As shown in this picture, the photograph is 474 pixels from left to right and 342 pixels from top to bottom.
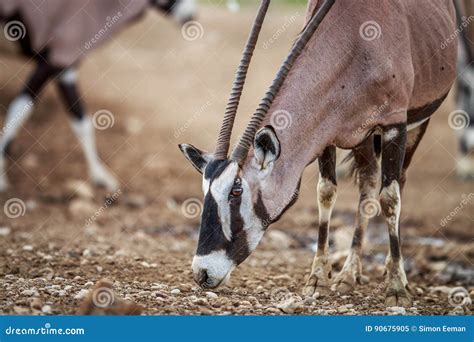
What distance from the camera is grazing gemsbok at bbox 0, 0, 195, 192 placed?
36.5 feet

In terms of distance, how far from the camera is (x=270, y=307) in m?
6.02

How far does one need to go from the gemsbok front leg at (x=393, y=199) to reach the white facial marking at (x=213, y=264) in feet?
5.06

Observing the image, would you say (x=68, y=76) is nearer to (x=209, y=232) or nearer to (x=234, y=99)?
(x=234, y=99)

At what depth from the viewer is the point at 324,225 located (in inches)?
274

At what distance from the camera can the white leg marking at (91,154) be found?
1152 cm

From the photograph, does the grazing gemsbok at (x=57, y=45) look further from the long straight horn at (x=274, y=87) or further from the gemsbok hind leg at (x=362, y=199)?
the long straight horn at (x=274, y=87)

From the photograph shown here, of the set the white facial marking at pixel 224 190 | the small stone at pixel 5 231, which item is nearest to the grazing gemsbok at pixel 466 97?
the small stone at pixel 5 231

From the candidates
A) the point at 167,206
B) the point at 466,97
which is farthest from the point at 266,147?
the point at 466,97

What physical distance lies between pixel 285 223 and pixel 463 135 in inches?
174

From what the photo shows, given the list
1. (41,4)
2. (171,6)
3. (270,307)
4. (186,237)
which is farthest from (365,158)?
(171,6)

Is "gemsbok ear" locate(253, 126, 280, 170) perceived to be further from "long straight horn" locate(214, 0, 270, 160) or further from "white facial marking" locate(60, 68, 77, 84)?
"white facial marking" locate(60, 68, 77, 84)

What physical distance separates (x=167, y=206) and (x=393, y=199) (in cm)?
509

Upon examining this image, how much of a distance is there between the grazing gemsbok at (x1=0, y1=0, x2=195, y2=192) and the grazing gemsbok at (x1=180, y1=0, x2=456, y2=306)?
524 cm

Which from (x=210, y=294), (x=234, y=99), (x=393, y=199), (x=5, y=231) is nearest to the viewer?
(x=234, y=99)
